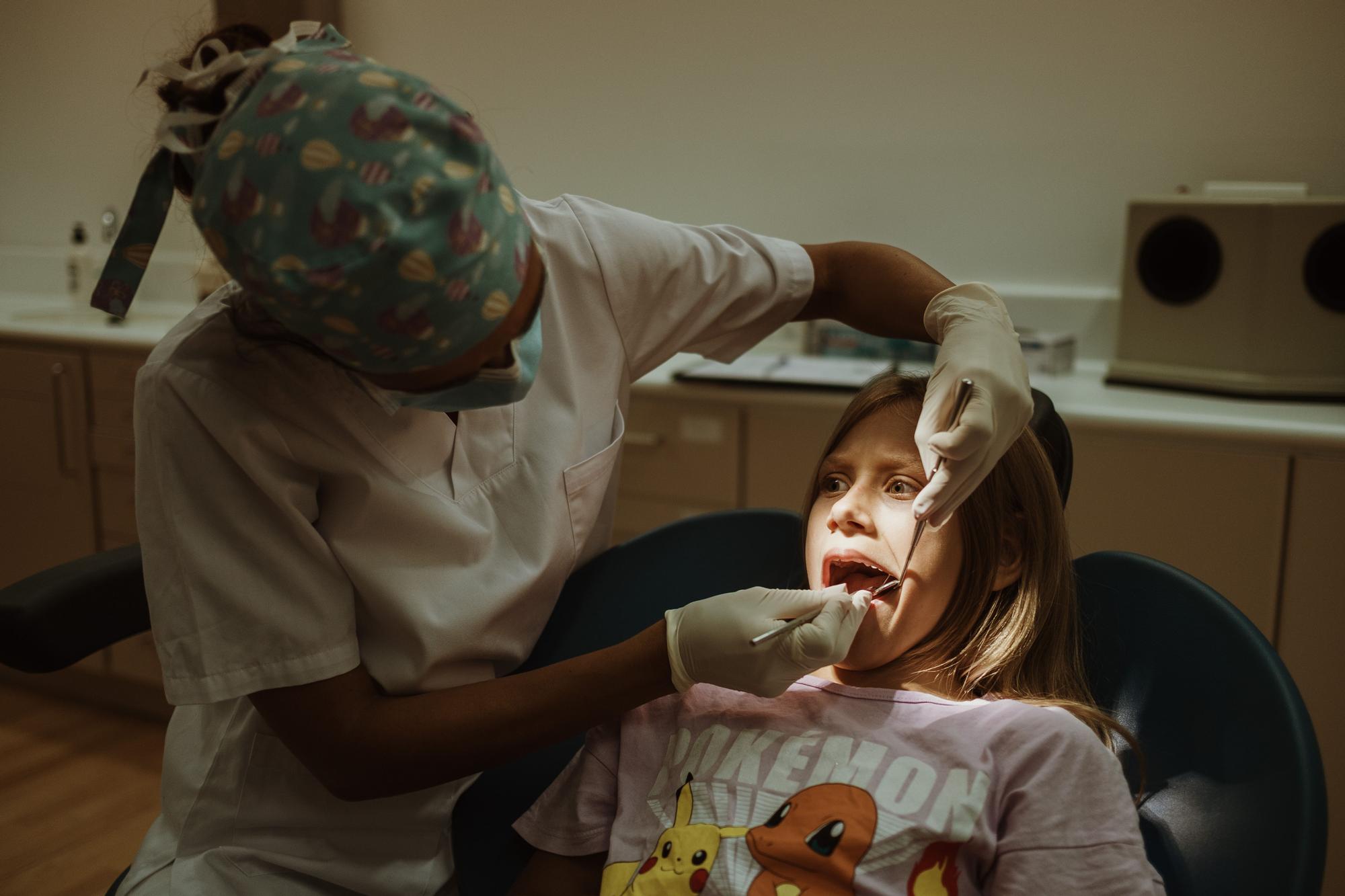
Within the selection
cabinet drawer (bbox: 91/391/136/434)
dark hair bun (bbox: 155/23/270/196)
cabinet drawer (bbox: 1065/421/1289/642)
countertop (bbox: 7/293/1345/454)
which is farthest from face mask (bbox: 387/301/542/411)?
cabinet drawer (bbox: 91/391/136/434)

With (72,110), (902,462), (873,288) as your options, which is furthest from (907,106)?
(72,110)

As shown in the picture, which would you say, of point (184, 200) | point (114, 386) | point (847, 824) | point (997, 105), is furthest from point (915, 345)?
→ point (114, 386)

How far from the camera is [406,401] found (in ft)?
3.05

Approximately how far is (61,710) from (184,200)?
2487mm

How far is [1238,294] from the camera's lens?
1999 millimetres

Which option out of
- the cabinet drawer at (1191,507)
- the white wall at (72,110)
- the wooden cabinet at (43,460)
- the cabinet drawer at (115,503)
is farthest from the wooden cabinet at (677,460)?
the white wall at (72,110)

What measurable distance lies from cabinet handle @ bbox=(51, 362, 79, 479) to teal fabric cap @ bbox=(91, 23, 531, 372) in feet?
7.18

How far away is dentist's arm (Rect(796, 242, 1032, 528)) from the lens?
1041 millimetres

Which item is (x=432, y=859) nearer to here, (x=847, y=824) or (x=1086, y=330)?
(x=847, y=824)

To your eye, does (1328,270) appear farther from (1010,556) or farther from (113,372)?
(113,372)

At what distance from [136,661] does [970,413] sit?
2.44 meters

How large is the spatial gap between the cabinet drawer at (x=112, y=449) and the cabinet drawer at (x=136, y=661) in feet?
1.42

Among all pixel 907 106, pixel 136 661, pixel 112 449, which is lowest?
pixel 136 661

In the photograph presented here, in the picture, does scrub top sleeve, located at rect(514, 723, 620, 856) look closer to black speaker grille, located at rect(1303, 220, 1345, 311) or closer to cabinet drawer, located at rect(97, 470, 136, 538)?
black speaker grille, located at rect(1303, 220, 1345, 311)
